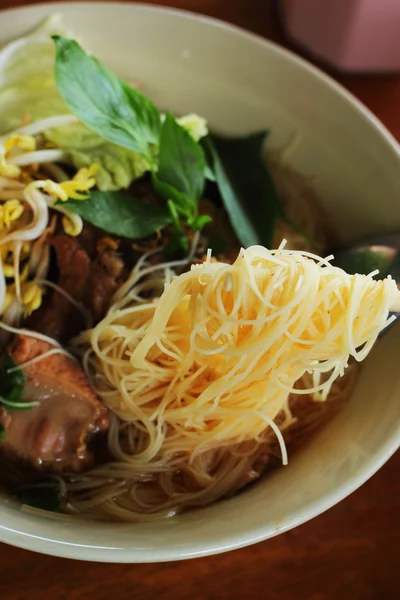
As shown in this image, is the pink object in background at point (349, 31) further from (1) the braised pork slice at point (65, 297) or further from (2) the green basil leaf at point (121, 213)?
(1) the braised pork slice at point (65, 297)

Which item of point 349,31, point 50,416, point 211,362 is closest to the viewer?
point 211,362

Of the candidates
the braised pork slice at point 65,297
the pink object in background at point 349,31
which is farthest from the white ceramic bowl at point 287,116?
the braised pork slice at point 65,297

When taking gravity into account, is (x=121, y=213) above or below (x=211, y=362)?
above

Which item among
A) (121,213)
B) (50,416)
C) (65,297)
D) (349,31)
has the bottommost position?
(50,416)

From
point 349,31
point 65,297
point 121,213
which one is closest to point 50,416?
point 65,297

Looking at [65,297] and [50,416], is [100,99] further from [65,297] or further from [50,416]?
[50,416]

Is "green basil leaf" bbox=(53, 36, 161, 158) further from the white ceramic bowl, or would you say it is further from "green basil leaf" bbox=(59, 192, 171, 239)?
the white ceramic bowl

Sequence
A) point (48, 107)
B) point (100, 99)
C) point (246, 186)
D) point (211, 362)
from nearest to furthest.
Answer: point (211, 362) → point (100, 99) → point (48, 107) → point (246, 186)

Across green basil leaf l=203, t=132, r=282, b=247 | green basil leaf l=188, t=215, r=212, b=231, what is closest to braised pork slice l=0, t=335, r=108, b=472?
green basil leaf l=188, t=215, r=212, b=231
